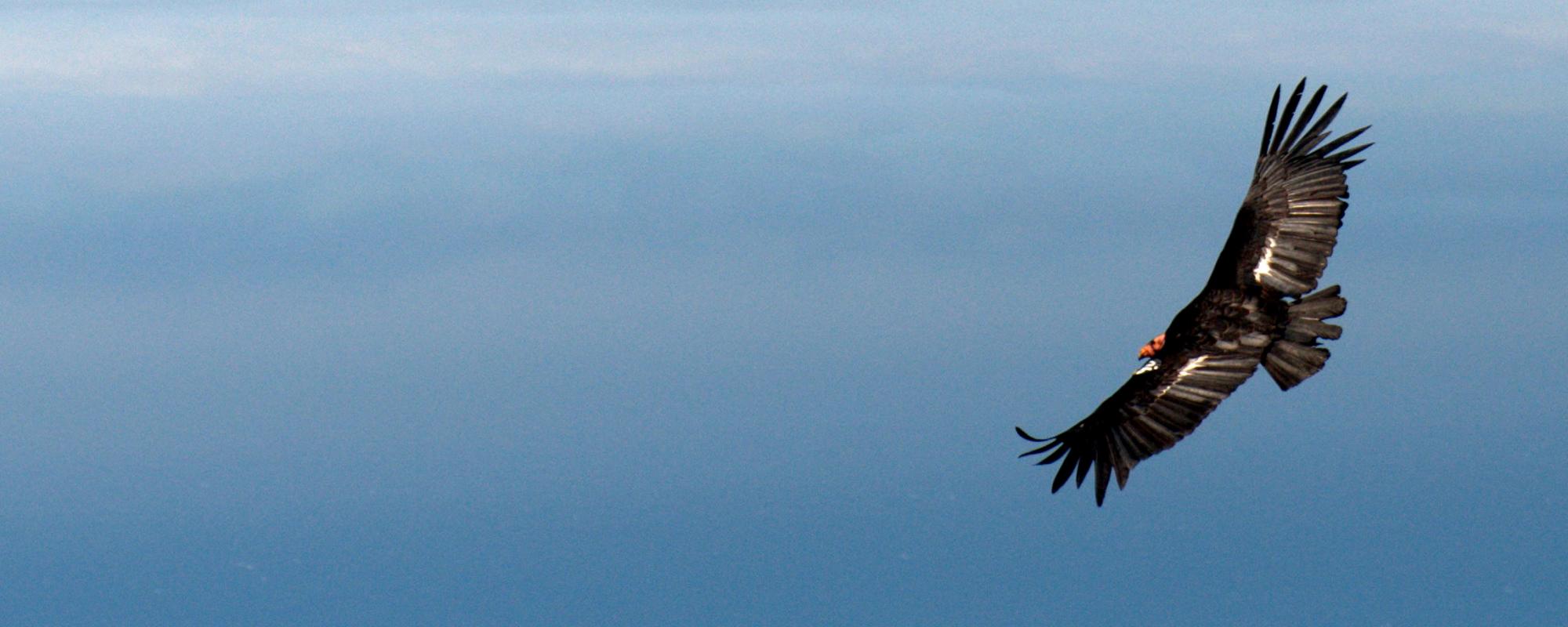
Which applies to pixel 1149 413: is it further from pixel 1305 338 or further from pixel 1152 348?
pixel 1305 338

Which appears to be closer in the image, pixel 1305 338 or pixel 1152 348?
pixel 1305 338

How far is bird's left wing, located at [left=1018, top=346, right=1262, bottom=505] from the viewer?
22.0 metres

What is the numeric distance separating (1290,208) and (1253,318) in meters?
2.32

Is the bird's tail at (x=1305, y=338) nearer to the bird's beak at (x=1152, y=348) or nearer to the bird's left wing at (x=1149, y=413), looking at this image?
the bird's left wing at (x=1149, y=413)

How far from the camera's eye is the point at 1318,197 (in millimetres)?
24891

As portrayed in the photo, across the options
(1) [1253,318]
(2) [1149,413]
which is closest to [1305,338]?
(1) [1253,318]

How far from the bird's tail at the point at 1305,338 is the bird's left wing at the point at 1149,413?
325 mm

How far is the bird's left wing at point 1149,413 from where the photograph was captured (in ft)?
72.3

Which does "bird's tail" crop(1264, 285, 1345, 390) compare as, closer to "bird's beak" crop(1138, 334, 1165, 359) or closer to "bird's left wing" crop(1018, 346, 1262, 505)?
"bird's left wing" crop(1018, 346, 1262, 505)

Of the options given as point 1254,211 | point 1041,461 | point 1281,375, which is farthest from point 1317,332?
point 1041,461

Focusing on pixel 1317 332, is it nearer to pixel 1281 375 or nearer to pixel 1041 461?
pixel 1281 375

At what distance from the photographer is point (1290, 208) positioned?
24.9m

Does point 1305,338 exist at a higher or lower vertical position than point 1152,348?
higher

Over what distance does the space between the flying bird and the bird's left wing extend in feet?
0.05
